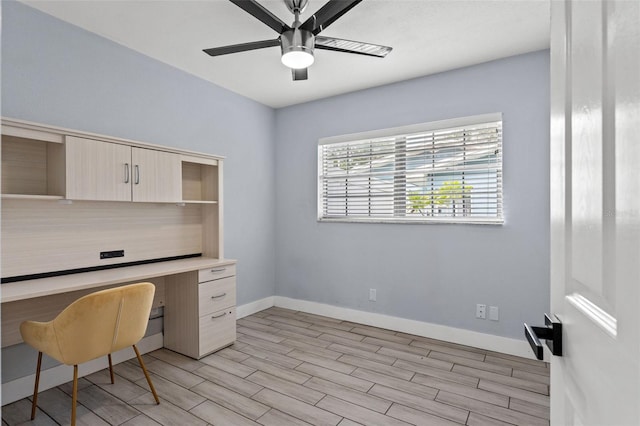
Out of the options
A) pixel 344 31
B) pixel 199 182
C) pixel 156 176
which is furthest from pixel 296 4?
pixel 199 182

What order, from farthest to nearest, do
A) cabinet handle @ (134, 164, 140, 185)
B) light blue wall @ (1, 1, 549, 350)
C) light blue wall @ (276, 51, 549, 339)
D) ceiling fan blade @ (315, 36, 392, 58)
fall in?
light blue wall @ (276, 51, 549, 339) → cabinet handle @ (134, 164, 140, 185) → light blue wall @ (1, 1, 549, 350) → ceiling fan blade @ (315, 36, 392, 58)

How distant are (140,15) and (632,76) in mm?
2868

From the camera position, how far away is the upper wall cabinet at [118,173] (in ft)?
7.44

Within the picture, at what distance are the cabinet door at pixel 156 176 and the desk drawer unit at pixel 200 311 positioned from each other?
73cm

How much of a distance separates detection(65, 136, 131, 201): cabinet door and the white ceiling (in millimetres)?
936

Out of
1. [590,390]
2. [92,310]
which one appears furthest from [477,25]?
[92,310]

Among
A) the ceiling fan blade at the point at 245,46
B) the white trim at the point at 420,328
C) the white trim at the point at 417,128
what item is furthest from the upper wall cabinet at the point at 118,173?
the white trim at the point at 420,328

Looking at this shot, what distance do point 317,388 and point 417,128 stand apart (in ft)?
8.50

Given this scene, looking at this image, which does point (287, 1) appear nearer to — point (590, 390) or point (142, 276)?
point (142, 276)

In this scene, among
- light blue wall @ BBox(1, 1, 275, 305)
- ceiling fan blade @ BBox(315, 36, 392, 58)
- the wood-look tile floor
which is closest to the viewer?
the wood-look tile floor

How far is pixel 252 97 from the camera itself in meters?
4.05

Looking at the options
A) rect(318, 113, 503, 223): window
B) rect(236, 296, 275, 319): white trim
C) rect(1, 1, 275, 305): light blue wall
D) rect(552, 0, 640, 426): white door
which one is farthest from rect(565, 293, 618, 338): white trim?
rect(236, 296, 275, 319): white trim

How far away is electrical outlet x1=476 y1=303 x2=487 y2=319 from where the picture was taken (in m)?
3.07

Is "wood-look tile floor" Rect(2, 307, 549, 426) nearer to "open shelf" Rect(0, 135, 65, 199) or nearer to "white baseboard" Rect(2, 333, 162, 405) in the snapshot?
"white baseboard" Rect(2, 333, 162, 405)
